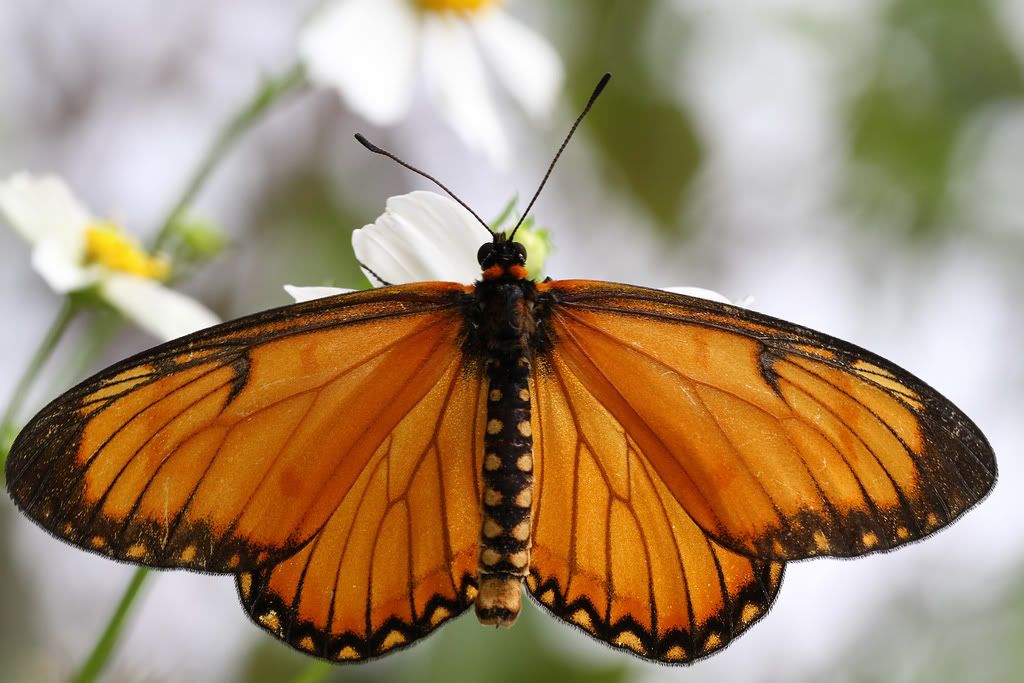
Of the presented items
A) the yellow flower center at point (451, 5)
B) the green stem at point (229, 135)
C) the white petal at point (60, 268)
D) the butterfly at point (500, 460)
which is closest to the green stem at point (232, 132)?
the green stem at point (229, 135)

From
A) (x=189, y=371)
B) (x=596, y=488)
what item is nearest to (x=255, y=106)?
(x=189, y=371)

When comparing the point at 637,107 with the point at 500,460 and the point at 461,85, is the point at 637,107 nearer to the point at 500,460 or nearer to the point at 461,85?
the point at 461,85

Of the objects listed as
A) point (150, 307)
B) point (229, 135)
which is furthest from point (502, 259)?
point (150, 307)

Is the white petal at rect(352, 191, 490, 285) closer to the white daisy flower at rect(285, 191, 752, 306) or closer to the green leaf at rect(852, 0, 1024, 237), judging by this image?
the white daisy flower at rect(285, 191, 752, 306)

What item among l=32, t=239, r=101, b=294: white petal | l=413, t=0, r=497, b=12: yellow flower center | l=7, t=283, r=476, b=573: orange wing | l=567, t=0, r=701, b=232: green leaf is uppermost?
l=567, t=0, r=701, b=232: green leaf

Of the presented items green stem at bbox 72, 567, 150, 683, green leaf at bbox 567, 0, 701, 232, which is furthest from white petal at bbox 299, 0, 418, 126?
green leaf at bbox 567, 0, 701, 232

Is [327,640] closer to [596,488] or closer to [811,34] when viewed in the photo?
[596,488]
